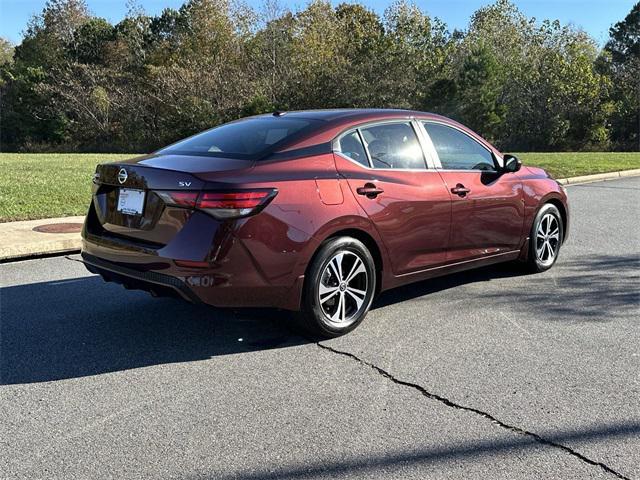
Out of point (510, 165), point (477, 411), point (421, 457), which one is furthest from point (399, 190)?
point (421, 457)

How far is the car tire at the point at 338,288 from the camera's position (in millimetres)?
4391

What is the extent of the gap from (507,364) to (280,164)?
6.40 ft

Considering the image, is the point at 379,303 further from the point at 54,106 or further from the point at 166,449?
the point at 54,106

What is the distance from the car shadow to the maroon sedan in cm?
36

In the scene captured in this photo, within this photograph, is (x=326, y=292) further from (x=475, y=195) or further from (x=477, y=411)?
(x=475, y=195)

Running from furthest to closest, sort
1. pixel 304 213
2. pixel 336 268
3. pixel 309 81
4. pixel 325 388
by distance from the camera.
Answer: pixel 309 81 < pixel 336 268 < pixel 304 213 < pixel 325 388

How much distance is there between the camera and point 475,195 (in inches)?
217

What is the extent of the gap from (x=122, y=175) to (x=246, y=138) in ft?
3.05

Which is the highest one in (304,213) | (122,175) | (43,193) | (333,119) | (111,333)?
(333,119)

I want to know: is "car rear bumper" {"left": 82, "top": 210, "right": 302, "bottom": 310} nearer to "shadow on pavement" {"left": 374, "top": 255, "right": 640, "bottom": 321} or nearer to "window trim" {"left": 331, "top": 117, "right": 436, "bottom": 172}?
"window trim" {"left": 331, "top": 117, "right": 436, "bottom": 172}

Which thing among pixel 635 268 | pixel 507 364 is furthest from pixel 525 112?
pixel 507 364

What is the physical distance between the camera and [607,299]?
5586 millimetres

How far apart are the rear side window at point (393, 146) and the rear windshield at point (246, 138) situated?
0.47m

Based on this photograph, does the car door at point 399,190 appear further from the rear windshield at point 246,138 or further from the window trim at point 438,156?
the rear windshield at point 246,138
